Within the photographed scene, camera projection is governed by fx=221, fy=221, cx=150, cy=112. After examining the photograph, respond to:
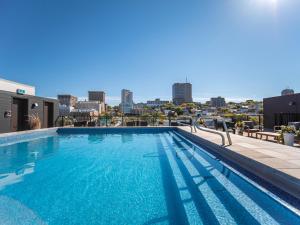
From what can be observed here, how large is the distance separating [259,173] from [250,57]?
1142 cm

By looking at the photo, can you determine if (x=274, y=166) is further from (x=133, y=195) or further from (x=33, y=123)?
(x=33, y=123)

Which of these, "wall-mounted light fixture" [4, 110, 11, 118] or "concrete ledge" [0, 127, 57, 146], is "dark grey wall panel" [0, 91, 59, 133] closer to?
"wall-mounted light fixture" [4, 110, 11, 118]

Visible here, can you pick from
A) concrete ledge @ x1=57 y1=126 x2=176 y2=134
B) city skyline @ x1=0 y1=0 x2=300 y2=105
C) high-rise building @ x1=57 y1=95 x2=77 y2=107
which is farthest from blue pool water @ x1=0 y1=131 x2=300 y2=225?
high-rise building @ x1=57 y1=95 x2=77 y2=107

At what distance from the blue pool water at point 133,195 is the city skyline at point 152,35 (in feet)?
24.4

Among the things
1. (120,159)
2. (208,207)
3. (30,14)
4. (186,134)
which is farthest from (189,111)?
(30,14)

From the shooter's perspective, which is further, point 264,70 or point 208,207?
point 264,70

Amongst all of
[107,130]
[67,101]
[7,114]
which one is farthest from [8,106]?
[67,101]

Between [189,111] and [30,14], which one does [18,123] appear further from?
[189,111]

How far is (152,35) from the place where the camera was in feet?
39.7

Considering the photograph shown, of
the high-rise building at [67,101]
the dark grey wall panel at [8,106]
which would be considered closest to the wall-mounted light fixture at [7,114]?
the dark grey wall panel at [8,106]

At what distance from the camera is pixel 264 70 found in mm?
16531

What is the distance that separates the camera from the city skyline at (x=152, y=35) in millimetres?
9961

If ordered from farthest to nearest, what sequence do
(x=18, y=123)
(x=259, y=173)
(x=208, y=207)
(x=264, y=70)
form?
1. (x=264, y=70)
2. (x=18, y=123)
3. (x=259, y=173)
4. (x=208, y=207)

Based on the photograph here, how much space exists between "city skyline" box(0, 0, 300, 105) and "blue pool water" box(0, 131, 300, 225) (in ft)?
24.4
